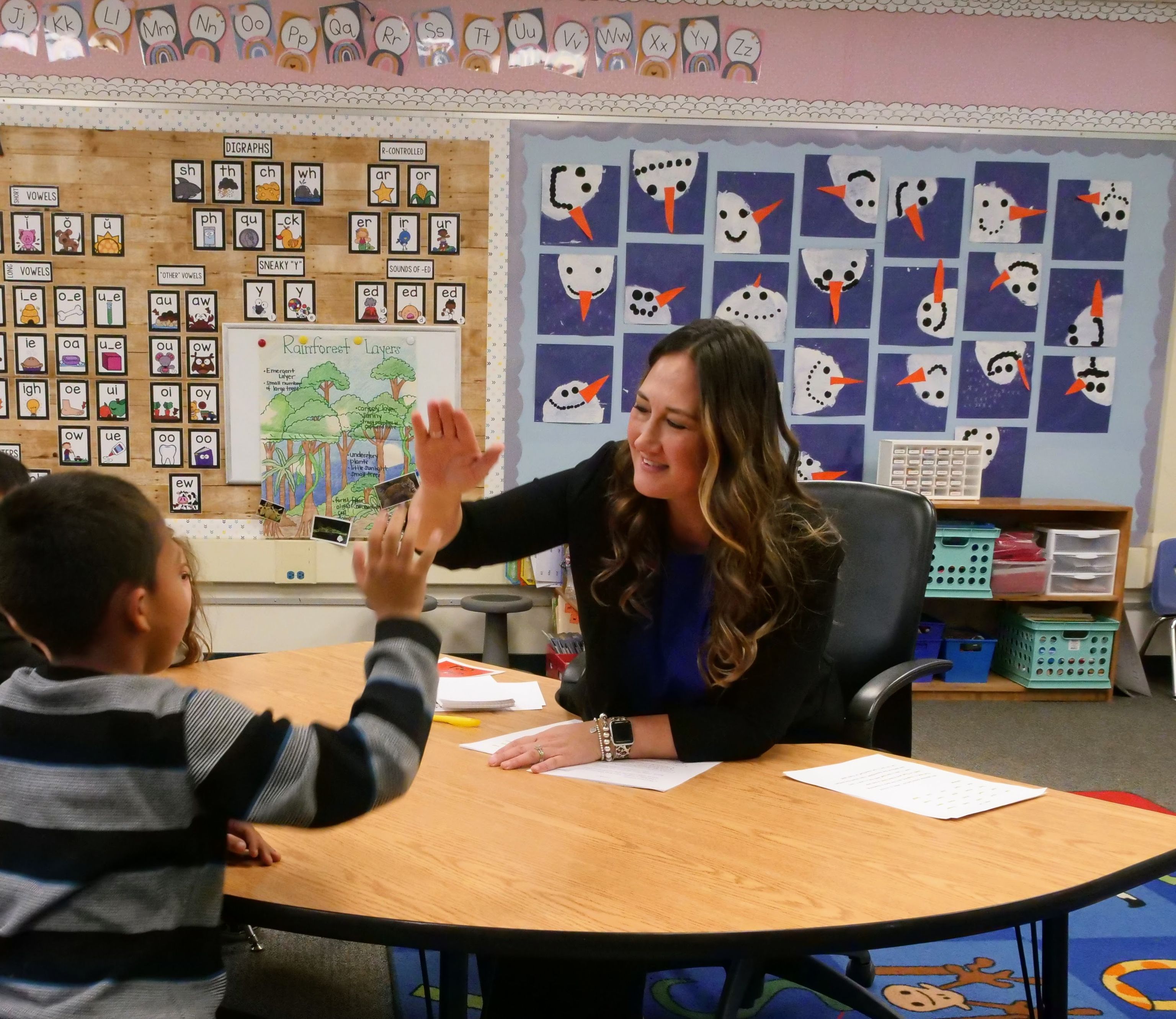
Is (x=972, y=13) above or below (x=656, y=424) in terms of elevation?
above

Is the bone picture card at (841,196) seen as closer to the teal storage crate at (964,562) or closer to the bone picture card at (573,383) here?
the bone picture card at (573,383)

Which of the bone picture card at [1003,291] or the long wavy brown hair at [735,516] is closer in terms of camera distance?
the long wavy brown hair at [735,516]

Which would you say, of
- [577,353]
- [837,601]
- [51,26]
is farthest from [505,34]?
[837,601]

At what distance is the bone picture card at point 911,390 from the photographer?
425 centimetres

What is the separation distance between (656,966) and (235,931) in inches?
51.1

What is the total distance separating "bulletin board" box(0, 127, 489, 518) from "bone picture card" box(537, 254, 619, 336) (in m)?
0.27

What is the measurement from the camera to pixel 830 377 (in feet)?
13.9

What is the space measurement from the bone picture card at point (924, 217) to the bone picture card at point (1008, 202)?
2.9 inches

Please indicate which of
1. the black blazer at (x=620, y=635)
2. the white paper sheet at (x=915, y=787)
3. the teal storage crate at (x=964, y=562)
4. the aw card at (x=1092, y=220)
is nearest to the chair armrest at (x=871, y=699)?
the black blazer at (x=620, y=635)

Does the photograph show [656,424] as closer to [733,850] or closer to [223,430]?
[733,850]

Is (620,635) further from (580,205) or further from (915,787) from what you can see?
(580,205)

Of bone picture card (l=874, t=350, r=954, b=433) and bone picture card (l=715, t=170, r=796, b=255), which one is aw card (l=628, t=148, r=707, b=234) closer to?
bone picture card (l=715, t=170, r=796, b=255)

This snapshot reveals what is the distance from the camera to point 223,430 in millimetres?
4047

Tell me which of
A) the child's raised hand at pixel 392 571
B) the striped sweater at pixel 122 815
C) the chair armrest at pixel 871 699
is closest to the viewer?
the striped sweater at pixel 122 815
